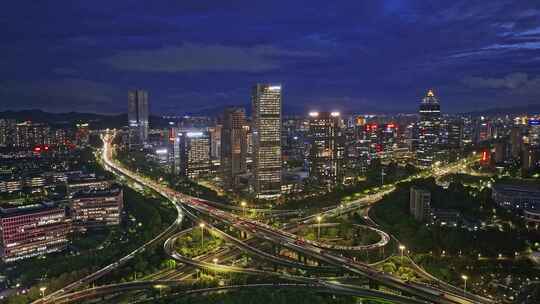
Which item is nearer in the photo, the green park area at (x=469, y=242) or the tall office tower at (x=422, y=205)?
the green park area at (x=469, y=242)

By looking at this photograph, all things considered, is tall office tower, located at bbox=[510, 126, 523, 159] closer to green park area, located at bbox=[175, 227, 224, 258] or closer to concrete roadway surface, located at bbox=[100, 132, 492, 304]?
concrete roadway surface, located at bbox=[100, 132, 492, 304]

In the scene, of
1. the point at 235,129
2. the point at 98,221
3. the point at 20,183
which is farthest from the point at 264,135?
the point at 20,183

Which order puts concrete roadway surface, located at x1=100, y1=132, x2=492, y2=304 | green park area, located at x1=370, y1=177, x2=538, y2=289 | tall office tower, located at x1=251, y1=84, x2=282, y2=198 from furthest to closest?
tall office tower, located at x1=251, y1=84, x2=282, y2=198 < green park area, located at x1=370, y1=177, x2=538, y2=289 < concrete roadway surface, located at x1=100, y1=132, x2=492, y2=304

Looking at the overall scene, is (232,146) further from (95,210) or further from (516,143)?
(516,143)

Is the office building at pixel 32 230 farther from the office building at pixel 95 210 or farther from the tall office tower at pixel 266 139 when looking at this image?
the tall office tower at pixel 266 139

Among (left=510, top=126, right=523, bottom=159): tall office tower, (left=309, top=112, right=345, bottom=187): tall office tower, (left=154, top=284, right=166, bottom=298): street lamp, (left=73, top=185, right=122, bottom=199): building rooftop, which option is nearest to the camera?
(left=154, top=284, right=166, bottom=298): street lamp

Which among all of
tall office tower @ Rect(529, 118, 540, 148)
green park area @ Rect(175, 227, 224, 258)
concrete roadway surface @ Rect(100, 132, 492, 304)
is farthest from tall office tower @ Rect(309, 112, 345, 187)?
tall office tower @ Rect(529, 118, 540, 148)

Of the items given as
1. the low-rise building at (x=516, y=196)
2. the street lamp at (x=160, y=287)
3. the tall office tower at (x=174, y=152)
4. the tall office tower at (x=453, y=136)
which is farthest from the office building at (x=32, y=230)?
the tall office tower at (x=453, y=136)
